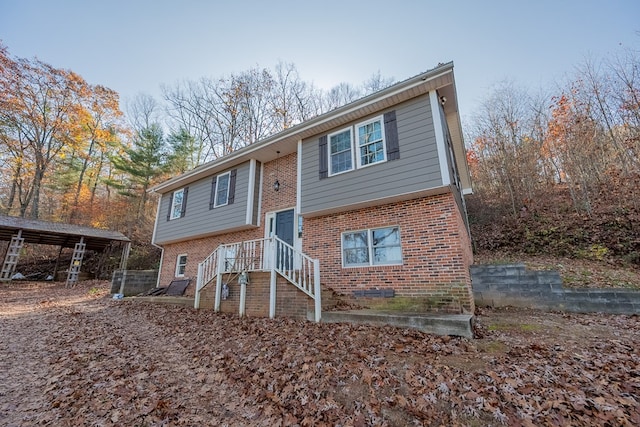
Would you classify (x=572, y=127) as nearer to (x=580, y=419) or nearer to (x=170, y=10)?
(x=580, y=419)

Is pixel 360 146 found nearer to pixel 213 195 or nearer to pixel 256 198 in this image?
pixel 256 198

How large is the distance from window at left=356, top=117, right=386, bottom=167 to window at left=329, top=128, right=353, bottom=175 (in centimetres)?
33

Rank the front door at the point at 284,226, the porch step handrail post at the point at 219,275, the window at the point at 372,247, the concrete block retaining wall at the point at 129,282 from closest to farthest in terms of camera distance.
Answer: the window at the point at 372,247 → the porch step handrail post at the point at 219,275 → the front door at the point at 284,226 → the concrete block retaining wall at the point at 129,282

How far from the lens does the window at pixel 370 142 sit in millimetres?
7258

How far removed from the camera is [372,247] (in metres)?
7.30

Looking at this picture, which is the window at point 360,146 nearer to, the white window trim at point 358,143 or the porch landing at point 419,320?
the white window trim at point 358,143

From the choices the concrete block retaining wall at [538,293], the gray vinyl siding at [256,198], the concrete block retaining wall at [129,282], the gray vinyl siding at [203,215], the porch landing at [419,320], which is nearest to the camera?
the porch landing at [419,320]

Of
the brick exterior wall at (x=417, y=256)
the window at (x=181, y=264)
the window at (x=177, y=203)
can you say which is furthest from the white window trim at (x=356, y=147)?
the window at (x=181, y=264)

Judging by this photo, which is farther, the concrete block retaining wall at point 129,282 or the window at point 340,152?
A: the concrete block retaining wall at point 129,282

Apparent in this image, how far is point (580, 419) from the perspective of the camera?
8.14 ft

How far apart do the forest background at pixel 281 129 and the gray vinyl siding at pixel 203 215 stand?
6.34 m

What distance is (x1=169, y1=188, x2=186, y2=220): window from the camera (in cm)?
1219

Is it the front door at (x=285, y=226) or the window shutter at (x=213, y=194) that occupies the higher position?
the window shutter at (x=213, y=194)

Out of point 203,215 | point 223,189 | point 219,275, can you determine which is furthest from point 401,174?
point 203,215
